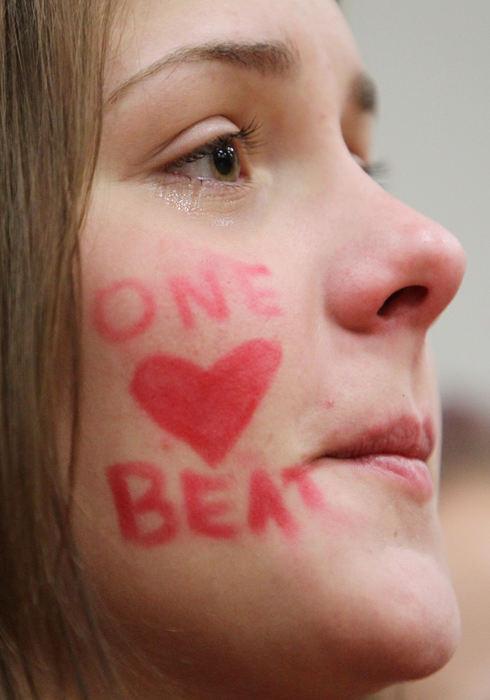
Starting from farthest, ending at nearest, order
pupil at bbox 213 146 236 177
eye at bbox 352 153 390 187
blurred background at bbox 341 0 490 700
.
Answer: blurred background at bbox 341 0 490 700
eye at bbox 352 153 390 187
pupil at bbox 213 146 236 177

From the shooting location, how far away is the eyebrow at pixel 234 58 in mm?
710

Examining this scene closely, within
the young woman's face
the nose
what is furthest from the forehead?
the nose

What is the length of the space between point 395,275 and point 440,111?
935 millimetres

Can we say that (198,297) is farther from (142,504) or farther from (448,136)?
(448,136)

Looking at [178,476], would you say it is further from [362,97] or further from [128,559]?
[362,97]

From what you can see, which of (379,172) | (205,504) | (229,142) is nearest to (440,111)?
(379,172)

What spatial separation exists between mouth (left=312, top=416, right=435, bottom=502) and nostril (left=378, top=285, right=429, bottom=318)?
3.8 inches

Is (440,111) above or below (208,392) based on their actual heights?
above

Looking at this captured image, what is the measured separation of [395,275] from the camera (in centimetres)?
73

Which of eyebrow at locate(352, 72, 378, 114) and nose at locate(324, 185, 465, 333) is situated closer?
nose at locate(324, 185, 465, 333)

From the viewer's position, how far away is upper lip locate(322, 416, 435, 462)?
2.30ft

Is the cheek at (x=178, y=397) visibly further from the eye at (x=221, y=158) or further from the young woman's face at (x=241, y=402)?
the eye at (x=221, y=158)

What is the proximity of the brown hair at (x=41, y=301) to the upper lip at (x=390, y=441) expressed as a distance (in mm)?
228

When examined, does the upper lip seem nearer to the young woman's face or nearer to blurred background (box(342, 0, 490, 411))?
the young woman's face
